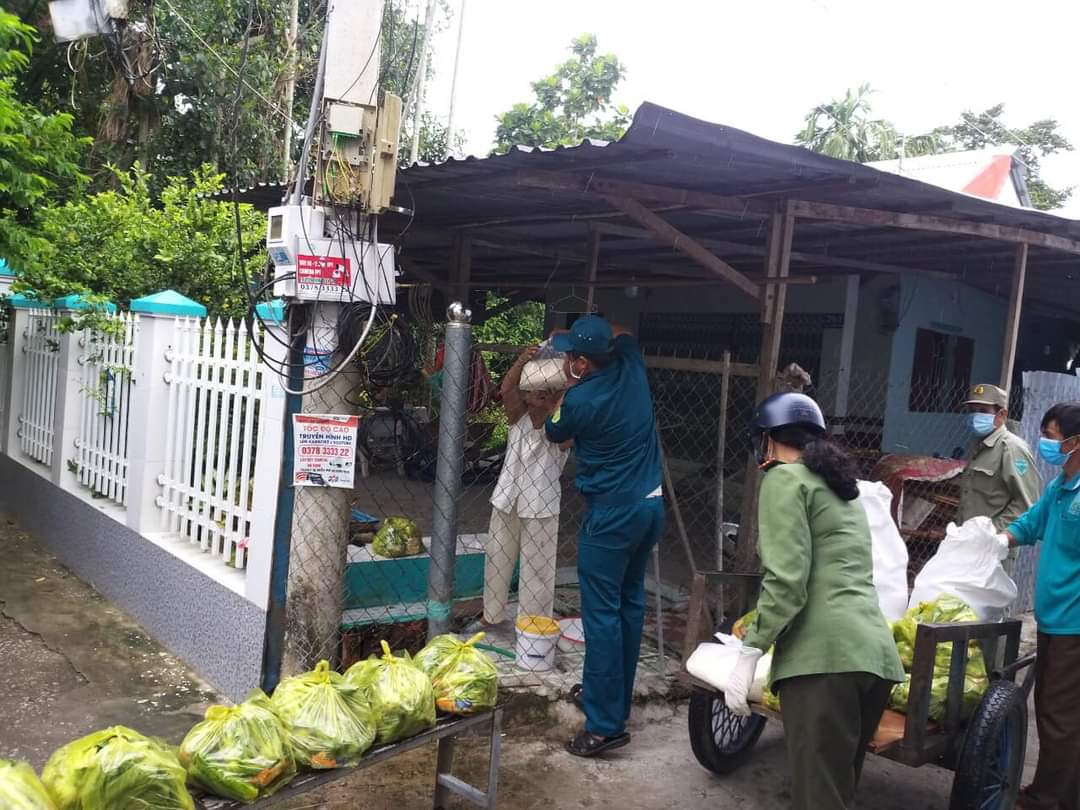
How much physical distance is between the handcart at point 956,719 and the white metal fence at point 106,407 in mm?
3972

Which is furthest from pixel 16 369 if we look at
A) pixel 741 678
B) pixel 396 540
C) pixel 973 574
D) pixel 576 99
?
pixel 576 99

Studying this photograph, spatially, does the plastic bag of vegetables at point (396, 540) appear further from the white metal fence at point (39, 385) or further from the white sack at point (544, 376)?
the white metal fence at point (39, 385)

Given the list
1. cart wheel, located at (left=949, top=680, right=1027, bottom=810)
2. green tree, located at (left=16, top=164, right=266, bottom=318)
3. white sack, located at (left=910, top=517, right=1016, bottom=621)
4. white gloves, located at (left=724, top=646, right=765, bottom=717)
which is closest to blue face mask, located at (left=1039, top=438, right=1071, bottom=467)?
white sack, located at (left=910, top=517, right=1016, bottom=621)

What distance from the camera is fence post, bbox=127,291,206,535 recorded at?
17.1 ft

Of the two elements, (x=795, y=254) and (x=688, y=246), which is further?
(x=795, y=254)

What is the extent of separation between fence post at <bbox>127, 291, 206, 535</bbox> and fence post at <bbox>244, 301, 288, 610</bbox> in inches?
53.2

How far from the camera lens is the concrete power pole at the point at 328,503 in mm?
3898

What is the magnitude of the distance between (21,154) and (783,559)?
18.4 ft

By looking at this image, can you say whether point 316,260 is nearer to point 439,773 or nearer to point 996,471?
point 439,773

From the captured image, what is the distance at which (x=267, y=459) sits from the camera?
13.5 ft

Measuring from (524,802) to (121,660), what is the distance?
2607mm

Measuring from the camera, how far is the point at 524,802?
11.8 ft

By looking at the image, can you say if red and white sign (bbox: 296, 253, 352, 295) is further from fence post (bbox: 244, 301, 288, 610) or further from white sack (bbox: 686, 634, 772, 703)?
white sack (bbox: 686, 634, 772, 703)

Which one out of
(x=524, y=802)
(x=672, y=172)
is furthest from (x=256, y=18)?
(x=524, y=802)
